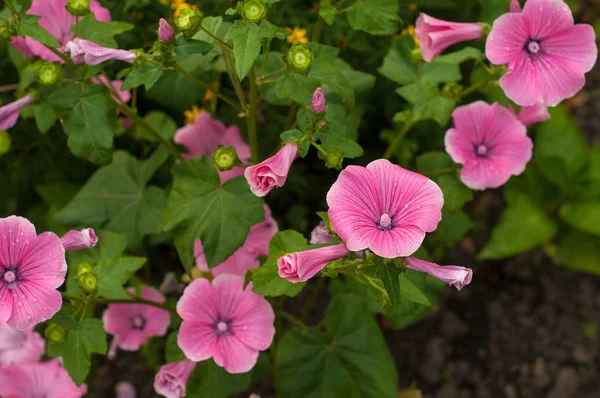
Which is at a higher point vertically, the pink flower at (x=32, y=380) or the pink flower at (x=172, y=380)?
the pink flower at (x=172, y=380)

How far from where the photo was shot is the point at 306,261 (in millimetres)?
1282

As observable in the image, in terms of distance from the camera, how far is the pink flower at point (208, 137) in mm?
2086

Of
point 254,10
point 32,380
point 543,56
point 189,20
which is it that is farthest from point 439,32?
point 32,380

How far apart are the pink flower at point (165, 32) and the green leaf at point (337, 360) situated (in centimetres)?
94

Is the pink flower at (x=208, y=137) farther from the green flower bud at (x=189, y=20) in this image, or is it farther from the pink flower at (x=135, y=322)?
the green flower bud at (x=189, y=20)

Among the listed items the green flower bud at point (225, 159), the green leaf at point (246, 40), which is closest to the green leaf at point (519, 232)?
the green flower bud at point (225, 159)

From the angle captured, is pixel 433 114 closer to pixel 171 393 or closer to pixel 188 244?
pixel 188 244

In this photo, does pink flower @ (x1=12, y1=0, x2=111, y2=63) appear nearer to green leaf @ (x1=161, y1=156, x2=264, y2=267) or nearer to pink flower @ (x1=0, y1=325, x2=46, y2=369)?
green leaf @ (x1=161, y1=156, x2=264, y2=267)

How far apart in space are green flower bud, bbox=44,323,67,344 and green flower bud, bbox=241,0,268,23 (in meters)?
0.86

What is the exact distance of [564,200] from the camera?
9.41ft

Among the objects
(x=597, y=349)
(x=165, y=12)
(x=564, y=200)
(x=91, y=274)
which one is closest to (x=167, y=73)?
(x=165, y=12)

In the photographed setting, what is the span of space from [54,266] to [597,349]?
7.58 ft

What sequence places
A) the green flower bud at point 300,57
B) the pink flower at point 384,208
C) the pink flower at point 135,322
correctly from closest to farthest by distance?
the pink flower at point 384,208
the green flower bud at point 300,57
the pink flower at point 135,322

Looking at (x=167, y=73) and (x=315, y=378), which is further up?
(x=167, y=73)
